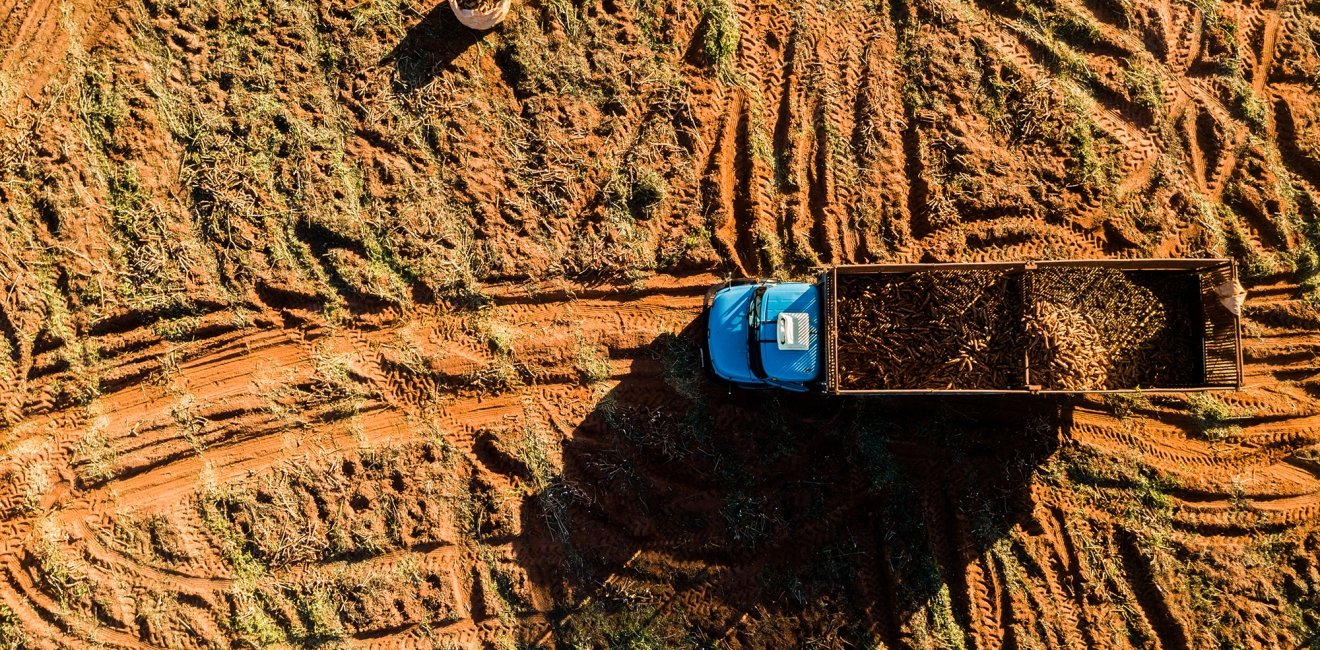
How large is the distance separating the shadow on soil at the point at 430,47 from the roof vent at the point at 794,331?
4667mm

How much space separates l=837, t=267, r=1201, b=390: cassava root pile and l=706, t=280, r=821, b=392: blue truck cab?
0.32 metres

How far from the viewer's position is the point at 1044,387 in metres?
6.30

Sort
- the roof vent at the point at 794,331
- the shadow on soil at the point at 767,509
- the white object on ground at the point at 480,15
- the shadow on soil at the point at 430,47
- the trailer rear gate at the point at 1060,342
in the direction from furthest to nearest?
the shadow on soil at the point at 430,47 < the white object on ground at the point at 480,15 < the shadow on soil at the point at 767,509 < the trailer rear gate at the point at 1060,342 < the roof vent at the point at 794,331

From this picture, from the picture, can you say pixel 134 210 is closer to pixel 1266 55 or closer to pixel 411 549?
pixel 411 549

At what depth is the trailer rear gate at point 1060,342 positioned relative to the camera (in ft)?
20.3

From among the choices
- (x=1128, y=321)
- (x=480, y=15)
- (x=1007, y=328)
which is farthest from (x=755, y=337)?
(x=480, y=15)

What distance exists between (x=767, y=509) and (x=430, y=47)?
623cm

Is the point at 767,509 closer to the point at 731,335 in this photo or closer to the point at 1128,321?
the point at 731,335

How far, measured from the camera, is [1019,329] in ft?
20.5

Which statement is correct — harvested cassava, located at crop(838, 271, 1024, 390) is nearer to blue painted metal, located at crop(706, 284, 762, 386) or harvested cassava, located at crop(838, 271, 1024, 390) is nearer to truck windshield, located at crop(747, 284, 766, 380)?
truck windshield, located at crop(747, 284, 766, 380)

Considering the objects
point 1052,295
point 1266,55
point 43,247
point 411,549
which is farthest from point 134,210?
point 1266,55

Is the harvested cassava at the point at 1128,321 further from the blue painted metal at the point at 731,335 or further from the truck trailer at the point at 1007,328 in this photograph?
the blue painted metal at the point at 731,335

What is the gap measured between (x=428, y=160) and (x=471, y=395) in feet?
8.55

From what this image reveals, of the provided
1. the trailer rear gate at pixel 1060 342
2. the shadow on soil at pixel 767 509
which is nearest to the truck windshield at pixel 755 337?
the trailer rear gate at pixel 1060 342
